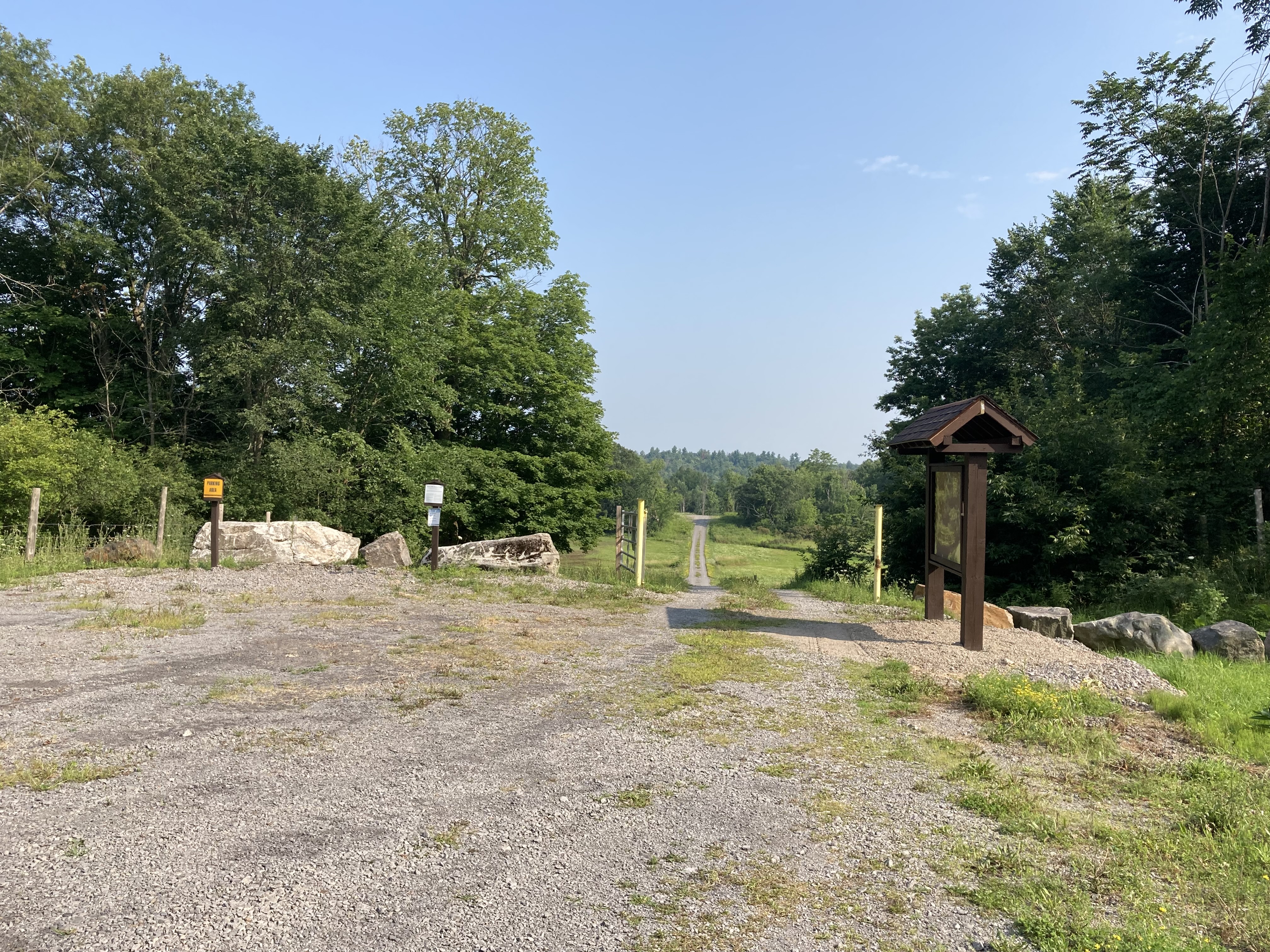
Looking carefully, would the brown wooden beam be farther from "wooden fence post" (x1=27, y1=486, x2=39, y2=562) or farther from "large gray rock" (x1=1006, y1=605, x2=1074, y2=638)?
"wooden fence post" (x1=27, y1=486, x2=39, y2=562)

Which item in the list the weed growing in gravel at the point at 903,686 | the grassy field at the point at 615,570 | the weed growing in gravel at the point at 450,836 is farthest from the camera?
the grassy field at the point at 615,570

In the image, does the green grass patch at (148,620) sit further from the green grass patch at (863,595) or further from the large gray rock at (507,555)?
the green grass patch at (863,595)

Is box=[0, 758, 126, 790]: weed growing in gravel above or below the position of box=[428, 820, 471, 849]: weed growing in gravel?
below

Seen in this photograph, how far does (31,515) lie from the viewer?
46.1ft

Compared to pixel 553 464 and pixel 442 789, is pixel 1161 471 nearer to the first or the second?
pixel 442 789

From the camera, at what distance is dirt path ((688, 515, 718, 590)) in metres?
25.8

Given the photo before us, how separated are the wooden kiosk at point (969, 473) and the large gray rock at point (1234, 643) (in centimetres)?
320

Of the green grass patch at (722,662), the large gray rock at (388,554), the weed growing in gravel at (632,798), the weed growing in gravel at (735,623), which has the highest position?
the large gray rock at (388,554)

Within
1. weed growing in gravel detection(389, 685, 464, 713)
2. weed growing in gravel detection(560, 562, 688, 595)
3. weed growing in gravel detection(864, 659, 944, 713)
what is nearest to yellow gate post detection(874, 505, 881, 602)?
weed growing in gravel detection(560, 562, 688, 595)

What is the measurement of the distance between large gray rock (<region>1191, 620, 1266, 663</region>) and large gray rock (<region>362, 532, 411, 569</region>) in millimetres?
14543

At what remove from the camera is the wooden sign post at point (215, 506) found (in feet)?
46.4

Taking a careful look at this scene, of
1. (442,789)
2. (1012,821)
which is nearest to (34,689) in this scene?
(442,789)

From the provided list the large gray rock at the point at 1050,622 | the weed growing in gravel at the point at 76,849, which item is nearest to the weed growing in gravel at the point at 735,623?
the large gray rock at the point at 1050,622

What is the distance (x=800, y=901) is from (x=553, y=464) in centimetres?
2635
